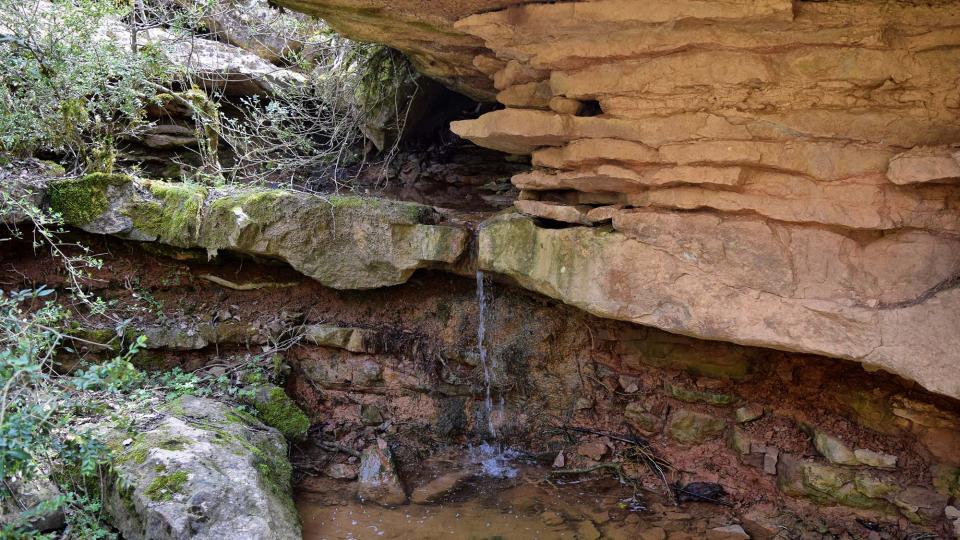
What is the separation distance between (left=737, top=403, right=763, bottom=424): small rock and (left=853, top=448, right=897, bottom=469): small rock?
59 centimetres

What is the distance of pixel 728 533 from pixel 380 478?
222 centimetres

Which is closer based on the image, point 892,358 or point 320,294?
point 892,358

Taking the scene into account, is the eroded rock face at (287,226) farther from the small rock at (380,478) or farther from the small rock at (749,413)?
the small rock at (749,413)

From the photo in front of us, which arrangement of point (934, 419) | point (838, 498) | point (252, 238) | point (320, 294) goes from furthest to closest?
point (320, 294)
point (252, 238)
point (838, 498)
point (934, 419)

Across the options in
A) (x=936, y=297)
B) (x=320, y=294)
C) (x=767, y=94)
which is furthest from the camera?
(x=320, y=294)

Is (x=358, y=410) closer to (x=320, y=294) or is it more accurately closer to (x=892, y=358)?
(x=320, y=294)

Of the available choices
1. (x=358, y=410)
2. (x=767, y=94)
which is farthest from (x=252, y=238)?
(x=767, y=94)

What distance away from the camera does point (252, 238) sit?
4.78 m

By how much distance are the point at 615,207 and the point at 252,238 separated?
103 inches

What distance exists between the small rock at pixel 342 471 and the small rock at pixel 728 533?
2323mm

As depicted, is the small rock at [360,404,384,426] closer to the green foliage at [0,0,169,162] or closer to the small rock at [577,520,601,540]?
the small rock at [577,520,601,540]

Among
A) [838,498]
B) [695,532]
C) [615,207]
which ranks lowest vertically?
[695,532]

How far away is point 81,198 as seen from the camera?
4.85 metres

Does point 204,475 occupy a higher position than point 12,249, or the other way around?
point 12,249
